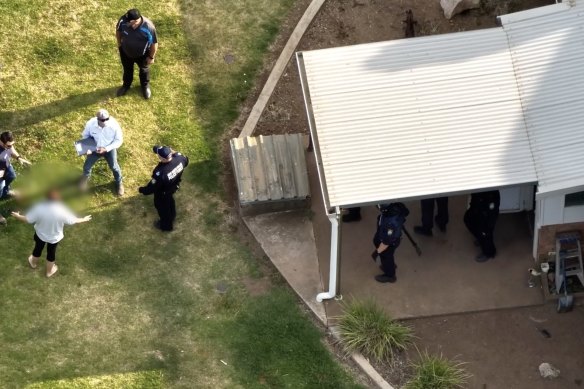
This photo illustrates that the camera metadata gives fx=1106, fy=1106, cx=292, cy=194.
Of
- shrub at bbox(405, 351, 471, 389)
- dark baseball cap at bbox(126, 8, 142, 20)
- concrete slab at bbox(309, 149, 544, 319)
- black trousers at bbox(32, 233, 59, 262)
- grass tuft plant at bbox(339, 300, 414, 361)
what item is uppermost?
dark baseball cap at bbox(126, 8, 142, 20)

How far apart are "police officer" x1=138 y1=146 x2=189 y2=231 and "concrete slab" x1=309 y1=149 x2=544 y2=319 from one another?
7.20 feet

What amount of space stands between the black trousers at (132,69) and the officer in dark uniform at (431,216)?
4.61 meters

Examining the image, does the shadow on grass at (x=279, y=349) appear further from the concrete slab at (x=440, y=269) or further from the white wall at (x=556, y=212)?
the white wall at (x=556, y=212)

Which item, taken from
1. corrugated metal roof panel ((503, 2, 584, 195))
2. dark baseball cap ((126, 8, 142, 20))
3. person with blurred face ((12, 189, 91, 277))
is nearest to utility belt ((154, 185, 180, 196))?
person with blurred face ((12, 189, 91, 277))

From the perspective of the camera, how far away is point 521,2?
18.0 meters

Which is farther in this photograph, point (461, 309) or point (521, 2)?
point (521, 2)

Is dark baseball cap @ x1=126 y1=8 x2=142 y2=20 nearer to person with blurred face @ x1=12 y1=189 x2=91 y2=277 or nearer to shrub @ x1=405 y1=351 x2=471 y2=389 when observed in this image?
person with blurred face @ x1=12 y1=189 x2=91 y2=277

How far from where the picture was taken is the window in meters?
14.4

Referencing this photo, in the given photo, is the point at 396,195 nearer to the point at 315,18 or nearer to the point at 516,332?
the point at 516,332

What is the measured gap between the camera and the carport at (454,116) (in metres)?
13.7

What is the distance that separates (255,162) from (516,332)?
4391 mm

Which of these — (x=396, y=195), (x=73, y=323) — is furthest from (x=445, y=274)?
(x=73, y=323)

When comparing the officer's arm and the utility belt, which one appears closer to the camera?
the officer's arm

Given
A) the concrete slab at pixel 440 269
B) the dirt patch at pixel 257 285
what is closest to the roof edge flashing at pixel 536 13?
the concrete slab at pixel 440 269
